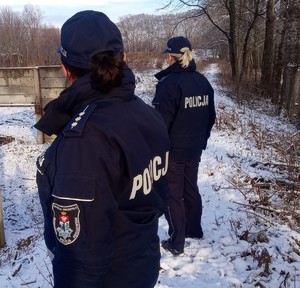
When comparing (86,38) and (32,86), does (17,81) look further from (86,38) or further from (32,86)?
(86,38)

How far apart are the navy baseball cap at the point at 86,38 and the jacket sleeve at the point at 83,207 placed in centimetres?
36

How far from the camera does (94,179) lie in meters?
1.45

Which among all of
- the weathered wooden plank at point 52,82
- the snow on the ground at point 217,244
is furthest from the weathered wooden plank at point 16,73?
the snow on the ground at point 217,244

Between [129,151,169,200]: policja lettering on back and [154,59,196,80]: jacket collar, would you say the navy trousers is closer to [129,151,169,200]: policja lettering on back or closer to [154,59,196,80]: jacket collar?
[154,59,196,80]: jacket collar

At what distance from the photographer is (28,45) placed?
226ft

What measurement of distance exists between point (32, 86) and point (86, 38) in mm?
10327

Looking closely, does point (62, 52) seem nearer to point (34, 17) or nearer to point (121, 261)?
point (121, 261)

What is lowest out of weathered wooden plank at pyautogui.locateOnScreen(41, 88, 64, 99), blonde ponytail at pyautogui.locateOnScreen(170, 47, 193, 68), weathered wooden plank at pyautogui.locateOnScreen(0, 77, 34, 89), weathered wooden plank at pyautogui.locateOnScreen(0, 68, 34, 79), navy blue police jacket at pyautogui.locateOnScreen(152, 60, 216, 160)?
weathered wooden plank at pyautogui.locateOnScreen(41, 88, 64, 99)

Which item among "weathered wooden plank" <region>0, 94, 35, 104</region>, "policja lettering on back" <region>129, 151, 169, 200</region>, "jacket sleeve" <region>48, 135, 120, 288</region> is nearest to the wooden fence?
"weathered wooden plank" <region>0, 94, 35, 104</region>

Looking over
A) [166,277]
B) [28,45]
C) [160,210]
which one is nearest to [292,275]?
[166,277]

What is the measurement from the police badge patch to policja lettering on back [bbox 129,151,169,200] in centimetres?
29


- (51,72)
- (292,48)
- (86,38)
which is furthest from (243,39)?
(86,38)

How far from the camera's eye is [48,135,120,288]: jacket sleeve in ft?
4.74

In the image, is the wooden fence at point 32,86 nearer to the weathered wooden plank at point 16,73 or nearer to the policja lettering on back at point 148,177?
the weathered wooden plank at point 16,73
